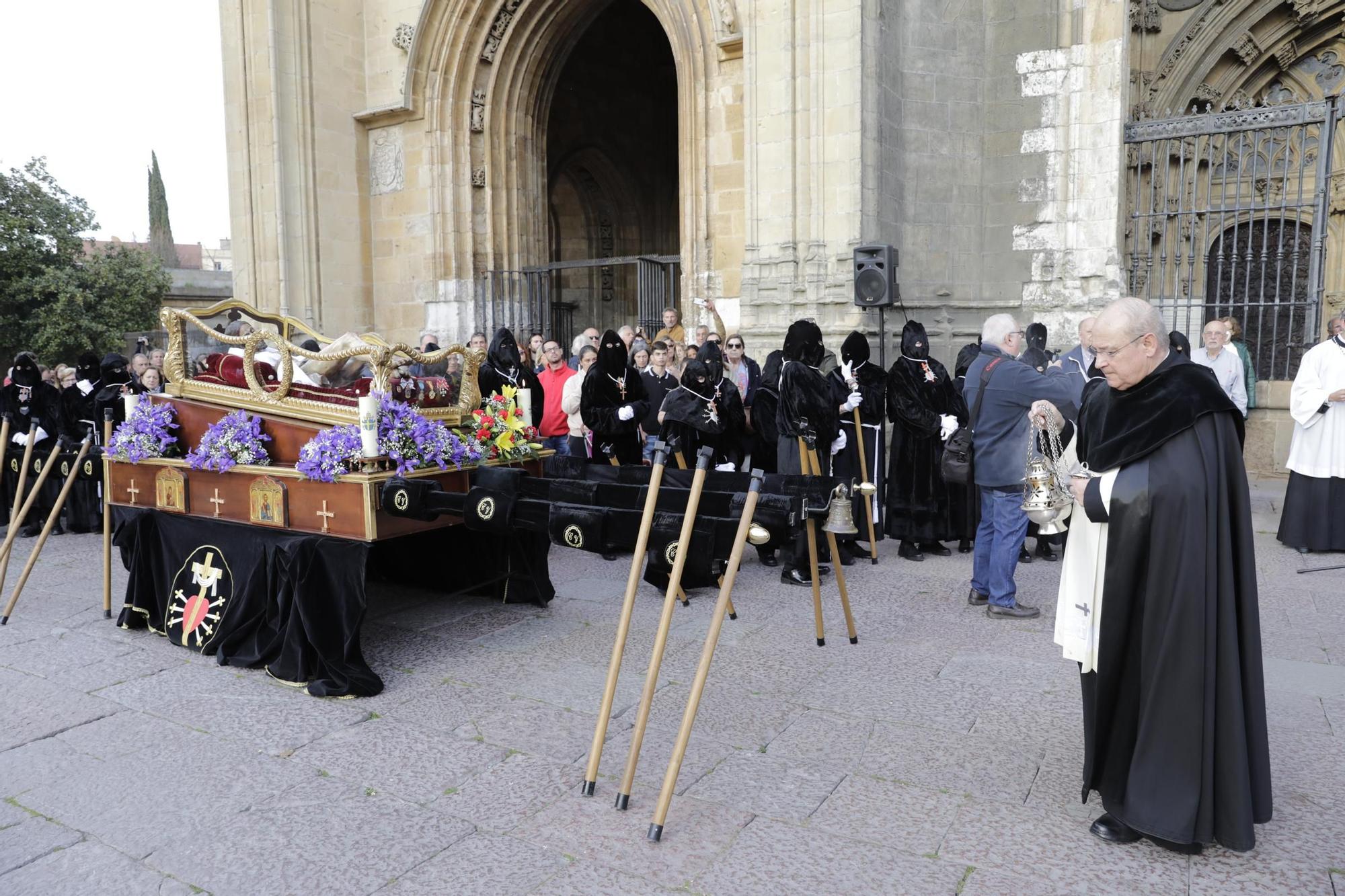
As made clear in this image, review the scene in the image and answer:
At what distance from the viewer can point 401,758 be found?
399cm

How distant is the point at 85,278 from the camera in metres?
25.0

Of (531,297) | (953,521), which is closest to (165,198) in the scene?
(531,297)

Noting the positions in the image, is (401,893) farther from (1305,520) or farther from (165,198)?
(165,198)

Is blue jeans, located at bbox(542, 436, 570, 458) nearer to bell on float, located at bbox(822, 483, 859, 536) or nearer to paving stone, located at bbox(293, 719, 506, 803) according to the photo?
bell on float, located at bbox(822, 483, 859, 536)

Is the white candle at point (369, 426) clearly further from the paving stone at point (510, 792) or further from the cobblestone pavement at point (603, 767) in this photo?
the paving stone at point (510, 792)

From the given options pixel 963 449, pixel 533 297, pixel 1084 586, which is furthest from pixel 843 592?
pixel 533 297

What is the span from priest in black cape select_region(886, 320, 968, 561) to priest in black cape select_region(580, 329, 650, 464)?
214 cm

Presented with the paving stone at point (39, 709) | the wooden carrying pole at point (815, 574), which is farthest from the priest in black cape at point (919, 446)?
the paving stone at point (39, 709)

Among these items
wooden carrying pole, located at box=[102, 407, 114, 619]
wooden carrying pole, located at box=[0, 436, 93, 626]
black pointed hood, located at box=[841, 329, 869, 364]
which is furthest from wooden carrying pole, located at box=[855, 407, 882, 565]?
wooden carrying pole, located at box=[0, 436, 93, 626]

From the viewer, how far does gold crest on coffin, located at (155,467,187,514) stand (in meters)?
5.55

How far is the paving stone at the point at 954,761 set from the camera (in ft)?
12.0

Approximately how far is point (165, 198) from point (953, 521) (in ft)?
172

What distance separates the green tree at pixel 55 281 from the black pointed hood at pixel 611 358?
2295cm

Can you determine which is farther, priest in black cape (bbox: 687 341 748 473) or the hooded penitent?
priest in black cape (bbox: 687 341 748 473)
